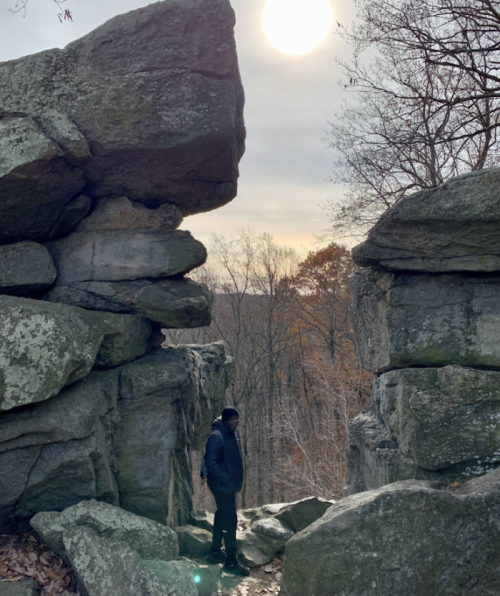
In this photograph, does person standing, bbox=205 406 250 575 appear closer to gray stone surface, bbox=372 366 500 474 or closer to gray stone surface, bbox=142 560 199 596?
gray stone surface, bbox=142 560 199 596

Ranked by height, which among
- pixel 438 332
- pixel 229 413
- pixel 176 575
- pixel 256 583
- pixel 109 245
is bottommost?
pixel 256 583

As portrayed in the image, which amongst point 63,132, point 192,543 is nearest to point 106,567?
point 192,543

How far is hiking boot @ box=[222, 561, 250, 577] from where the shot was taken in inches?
184

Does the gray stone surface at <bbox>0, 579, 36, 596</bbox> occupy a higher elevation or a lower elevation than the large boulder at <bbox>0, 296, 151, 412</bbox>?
lower

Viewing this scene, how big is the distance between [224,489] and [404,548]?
223cm

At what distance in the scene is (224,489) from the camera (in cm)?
482

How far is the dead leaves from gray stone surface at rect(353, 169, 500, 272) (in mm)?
3489

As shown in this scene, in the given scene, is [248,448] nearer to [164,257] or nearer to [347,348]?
[347,348]

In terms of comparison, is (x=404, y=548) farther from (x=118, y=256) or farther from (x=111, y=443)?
(x=118, y=256)

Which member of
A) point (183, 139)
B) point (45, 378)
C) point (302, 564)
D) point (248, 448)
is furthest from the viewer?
point (248, 448)

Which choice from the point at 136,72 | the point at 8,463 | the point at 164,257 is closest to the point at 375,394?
the point at 164,257

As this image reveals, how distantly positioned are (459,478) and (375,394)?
1236 millimetres

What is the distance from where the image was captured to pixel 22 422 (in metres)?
4.08

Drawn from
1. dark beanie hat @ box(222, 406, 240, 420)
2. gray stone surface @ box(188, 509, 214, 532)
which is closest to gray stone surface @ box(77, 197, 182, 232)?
dark beanie hat @ box(222, 406, 240, 420)
